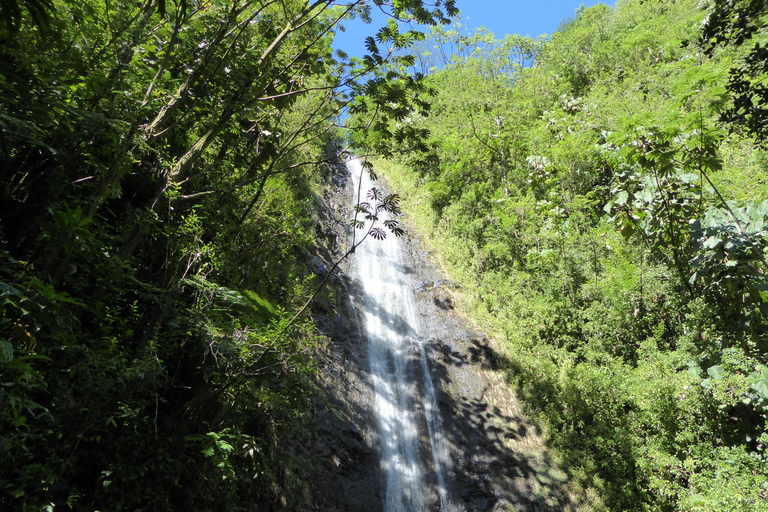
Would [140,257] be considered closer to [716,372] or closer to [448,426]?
[448,426]

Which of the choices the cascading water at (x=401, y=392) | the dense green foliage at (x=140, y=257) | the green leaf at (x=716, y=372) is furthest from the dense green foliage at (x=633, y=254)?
the dense green foliage at (x=140, y=257)

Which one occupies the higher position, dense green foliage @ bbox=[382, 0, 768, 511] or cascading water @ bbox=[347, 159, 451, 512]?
dense green foliage @ bbox=[382, 0, 768, 511]

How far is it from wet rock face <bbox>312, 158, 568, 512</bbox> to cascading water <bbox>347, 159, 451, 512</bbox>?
0.60 feet

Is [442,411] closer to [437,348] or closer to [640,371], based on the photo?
[437,348]

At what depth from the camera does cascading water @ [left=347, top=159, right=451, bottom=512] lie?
7.11 meters

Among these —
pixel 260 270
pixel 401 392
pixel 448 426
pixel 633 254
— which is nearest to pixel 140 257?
pixel 260 270

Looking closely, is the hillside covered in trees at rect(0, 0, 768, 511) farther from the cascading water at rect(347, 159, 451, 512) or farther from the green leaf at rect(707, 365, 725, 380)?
the cascading water at rect(347, 159, 451, 512)

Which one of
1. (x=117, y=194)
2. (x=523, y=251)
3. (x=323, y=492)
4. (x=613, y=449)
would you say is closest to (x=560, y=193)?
(x=523, y=251)

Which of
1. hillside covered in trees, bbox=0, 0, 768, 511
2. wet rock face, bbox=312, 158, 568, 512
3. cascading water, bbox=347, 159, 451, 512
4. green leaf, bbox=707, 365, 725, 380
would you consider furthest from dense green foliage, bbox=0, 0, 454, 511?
green leaf, bbox=707, 365, 725, 380

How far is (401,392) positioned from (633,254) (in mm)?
5896

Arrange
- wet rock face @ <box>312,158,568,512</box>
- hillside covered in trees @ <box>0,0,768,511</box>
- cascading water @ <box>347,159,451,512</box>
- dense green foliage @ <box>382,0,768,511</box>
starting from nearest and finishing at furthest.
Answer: hillside covered in trees @ <box>0,0,768,511</box>, dense green foliage @ <box>382,0,768,511</box>, wet rock face @ <box>312,158,568,512</box>, cascading water @ <box>347,159,451,512</box>

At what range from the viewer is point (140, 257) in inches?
160

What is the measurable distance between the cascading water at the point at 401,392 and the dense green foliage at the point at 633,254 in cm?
201

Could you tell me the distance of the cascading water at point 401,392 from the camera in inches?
280
